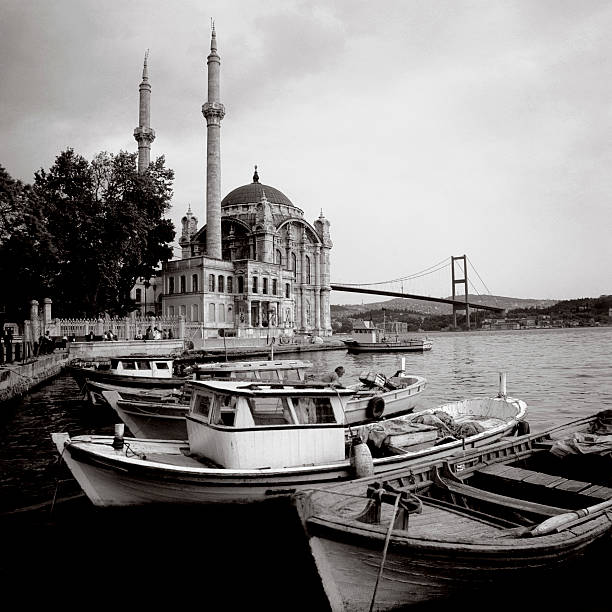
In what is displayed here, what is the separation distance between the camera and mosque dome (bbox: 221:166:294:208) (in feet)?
238

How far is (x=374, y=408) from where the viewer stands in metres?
15.3

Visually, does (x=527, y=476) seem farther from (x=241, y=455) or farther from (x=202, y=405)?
(x=202, y=405)

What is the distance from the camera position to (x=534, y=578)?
18.7 ft

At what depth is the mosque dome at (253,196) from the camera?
2857 inches

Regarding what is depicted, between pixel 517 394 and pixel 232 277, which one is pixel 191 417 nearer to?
pixel 517 394

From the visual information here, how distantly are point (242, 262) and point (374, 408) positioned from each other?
42.4 metres

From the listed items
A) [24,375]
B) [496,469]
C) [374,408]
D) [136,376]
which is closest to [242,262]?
[24,375]

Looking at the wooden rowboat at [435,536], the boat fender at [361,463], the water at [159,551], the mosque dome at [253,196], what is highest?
the mosque dome at [253,196]

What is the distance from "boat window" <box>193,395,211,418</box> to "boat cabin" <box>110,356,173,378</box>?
9.68 metres

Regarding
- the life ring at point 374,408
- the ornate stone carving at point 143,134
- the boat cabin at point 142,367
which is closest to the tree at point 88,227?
the ornate stone carving at point 143,134

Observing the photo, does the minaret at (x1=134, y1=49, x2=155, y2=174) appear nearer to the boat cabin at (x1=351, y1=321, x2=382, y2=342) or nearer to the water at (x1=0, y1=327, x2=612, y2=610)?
the boat cabin at (x1=351, y1=321, x2=382, y2=342)

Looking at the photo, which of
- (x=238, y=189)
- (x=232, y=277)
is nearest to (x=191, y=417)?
(x=232, y=277)

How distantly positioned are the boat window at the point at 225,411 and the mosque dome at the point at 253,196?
64474 mm

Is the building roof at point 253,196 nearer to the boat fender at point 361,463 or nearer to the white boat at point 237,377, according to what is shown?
the white boat at point 237,377
